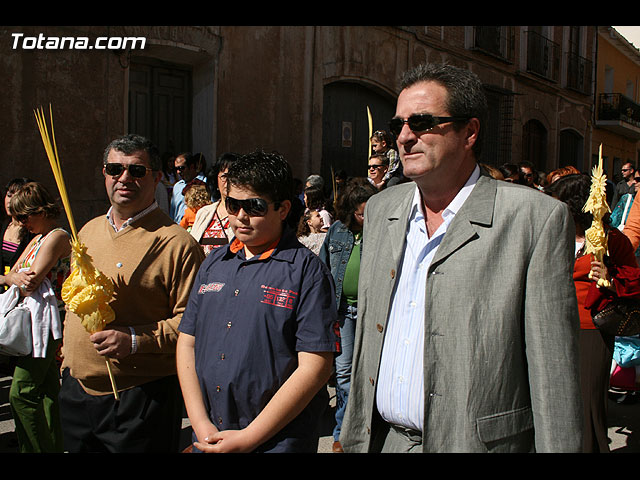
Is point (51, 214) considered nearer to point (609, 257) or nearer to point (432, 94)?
point (432, 94)

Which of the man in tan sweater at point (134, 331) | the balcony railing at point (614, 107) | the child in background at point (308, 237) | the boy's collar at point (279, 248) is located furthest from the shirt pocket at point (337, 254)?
the balcony railing at point (614, 107)

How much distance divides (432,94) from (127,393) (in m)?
2.00

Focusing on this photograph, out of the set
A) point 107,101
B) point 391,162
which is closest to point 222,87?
point 107,101

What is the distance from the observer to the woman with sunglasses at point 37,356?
4.09 metres

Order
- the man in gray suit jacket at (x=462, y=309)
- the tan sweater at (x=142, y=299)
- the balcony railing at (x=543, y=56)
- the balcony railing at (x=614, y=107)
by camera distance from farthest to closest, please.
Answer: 1. the balcony railing at (x=614, y=107)
2. the balcony railing at (x=543, y=56)
3. the tan sweater at (x=142, y=299)
4. the man in gray suit jacket at (x=462, y=309)

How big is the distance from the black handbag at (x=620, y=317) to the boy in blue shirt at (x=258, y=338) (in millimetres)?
2246

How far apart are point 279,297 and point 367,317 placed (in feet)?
1.35

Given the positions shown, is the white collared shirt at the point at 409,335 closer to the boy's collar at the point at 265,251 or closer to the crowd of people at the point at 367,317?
the crowd of people at the point at 367,317

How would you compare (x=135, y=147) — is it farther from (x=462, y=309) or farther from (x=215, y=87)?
(x=215, y=87)

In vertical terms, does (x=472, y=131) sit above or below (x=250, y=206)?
above

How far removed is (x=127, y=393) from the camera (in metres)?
3.10

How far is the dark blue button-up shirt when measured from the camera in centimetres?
252

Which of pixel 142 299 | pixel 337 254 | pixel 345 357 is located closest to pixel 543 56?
pixel 337 254

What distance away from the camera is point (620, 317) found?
4.09 m
